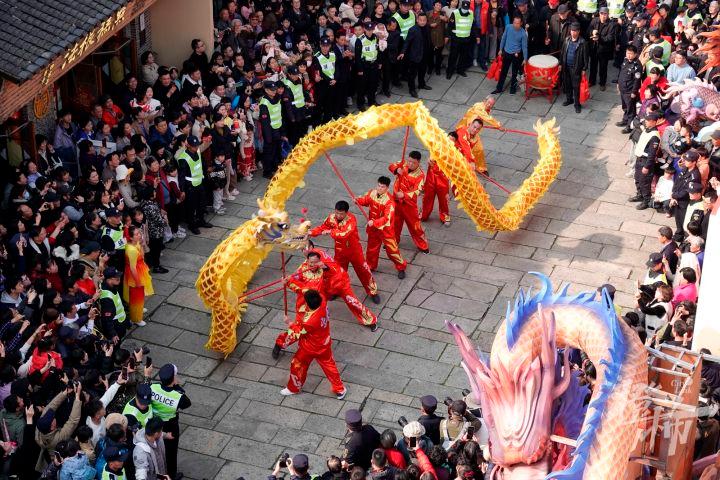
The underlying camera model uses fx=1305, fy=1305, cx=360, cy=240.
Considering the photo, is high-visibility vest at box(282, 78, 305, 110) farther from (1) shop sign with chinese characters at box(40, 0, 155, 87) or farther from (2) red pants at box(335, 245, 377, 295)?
(2) red pants at box(335, 245, 377, 295)

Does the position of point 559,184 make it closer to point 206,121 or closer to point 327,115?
point 327,115

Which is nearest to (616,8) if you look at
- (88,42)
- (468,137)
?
(468,137)

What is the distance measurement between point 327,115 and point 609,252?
5.73 m

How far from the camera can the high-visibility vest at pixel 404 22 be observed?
904 inches

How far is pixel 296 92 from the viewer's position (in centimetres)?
2073

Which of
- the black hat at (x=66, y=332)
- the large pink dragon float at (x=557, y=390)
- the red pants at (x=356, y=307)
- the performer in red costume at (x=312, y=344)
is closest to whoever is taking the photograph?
the large pink dragon float at (x=557, y=390)

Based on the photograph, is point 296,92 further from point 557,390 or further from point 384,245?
point 557,390

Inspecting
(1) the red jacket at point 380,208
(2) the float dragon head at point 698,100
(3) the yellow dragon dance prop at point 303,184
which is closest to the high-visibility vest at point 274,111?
(3) the yellow dragon dance prop at point 303,184

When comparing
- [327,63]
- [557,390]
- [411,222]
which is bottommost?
[411,222]

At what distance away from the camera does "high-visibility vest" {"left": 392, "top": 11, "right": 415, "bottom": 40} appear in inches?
904

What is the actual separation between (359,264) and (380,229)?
2.11 feet

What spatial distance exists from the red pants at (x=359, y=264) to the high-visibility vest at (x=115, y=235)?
112 inches

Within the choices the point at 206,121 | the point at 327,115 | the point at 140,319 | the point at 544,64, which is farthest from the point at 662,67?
the point at 140,319

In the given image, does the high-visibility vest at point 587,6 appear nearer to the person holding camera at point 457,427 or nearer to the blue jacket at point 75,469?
the person holding camera at point 457,427
